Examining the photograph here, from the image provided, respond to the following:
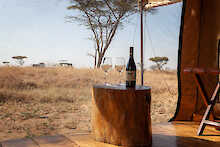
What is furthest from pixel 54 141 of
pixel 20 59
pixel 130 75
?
pixel 20 59

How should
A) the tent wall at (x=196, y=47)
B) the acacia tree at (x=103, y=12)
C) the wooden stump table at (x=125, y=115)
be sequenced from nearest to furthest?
the wooden stump table at (x=125, y=115) < the tent wall at (x=196, y=47) < the acacia tree at (x=103, y=12)

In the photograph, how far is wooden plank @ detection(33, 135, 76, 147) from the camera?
152 centimetres

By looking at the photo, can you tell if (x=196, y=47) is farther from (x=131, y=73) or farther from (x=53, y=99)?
(x=53, y=99)

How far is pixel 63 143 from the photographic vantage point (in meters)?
1.56

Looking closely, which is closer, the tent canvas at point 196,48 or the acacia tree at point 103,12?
the tent canvas at point 196,48

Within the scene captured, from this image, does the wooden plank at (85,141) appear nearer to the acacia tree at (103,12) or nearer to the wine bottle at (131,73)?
the wine bottle at (131,73)

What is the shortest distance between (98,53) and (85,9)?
208cm

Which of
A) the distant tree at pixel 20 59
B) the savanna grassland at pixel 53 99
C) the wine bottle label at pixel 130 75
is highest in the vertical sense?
the distant tree at pixel 20 59

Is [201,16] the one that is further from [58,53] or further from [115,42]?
[115,42]

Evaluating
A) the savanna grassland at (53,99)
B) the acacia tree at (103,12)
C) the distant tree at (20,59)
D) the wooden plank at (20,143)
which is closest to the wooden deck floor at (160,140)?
the wooden plank at (20,143)

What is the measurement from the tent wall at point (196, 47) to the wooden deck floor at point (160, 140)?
1.34 feet

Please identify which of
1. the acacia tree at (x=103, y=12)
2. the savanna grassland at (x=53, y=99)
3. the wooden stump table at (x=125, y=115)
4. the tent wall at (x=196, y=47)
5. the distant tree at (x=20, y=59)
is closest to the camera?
the wooden stump table at (x=125, y=115)

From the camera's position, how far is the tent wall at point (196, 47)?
237 centimetres

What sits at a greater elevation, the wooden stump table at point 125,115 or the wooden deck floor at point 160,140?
the wooden stump table at point 125,115
